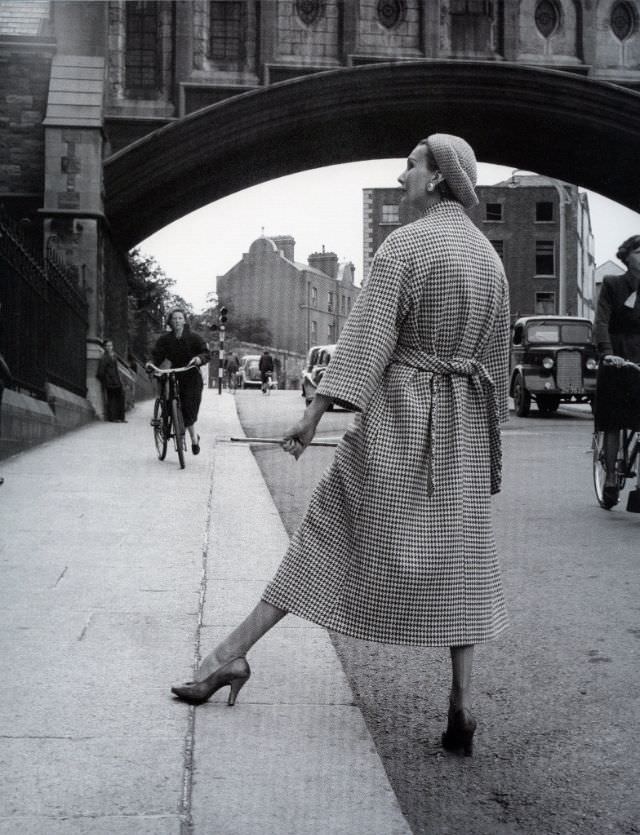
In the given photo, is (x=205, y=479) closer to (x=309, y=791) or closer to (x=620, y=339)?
(x=620, y=339)

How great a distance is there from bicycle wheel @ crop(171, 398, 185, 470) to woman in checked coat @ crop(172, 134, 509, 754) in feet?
25.8

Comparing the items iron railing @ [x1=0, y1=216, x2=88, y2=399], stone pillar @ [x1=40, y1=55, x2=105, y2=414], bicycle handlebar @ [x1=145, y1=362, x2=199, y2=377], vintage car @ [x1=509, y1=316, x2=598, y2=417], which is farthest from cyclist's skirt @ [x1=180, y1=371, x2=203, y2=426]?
vintage car @ [x1=509, y1=316, x2=598, y2=417]

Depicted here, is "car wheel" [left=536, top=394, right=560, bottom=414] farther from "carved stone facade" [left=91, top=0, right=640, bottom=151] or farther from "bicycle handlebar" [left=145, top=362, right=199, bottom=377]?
"bicycle handlebar" [left=145, top=362, right=199, bottom=377]

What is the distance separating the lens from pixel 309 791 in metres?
2.85

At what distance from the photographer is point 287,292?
89562 mm

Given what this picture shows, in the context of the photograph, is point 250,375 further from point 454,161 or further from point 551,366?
point 454,161

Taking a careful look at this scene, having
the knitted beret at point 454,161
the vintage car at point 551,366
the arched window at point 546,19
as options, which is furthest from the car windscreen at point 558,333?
the knitted beret at point 454,161

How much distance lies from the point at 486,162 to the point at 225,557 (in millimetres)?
23355

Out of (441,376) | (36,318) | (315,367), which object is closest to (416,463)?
(441,376)

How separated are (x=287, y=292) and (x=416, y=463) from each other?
86.9 metres

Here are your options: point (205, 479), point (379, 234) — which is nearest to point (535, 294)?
point (379, 234)

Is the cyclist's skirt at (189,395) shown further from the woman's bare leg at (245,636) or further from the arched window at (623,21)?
the arched window at (623,21)

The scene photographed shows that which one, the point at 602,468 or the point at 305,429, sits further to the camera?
the point at 602,468

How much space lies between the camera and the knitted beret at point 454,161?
3.40m
